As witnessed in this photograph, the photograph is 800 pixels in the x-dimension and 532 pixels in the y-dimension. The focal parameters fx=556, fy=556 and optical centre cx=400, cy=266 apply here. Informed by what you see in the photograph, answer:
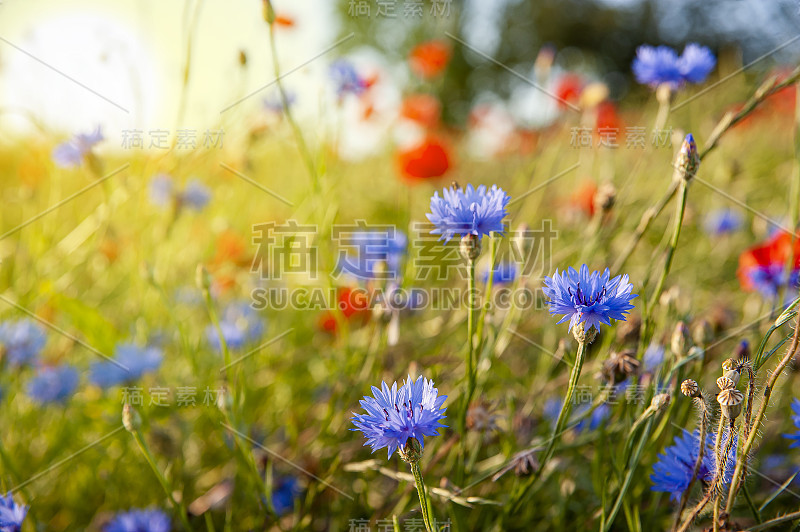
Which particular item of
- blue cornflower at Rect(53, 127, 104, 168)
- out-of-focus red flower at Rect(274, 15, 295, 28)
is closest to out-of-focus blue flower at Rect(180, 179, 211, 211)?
blue cornflower at Rect(53, 127, 104, 168)

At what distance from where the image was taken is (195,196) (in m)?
1.10

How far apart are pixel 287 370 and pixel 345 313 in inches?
6.0

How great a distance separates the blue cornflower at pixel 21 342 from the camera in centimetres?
84

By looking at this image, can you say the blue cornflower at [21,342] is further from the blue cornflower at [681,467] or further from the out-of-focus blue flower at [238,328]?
the blue cornflower at [681,467]

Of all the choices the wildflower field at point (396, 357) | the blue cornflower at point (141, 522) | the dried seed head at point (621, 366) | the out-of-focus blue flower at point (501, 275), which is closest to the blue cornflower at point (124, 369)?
the wildflower field at point (396, 357)

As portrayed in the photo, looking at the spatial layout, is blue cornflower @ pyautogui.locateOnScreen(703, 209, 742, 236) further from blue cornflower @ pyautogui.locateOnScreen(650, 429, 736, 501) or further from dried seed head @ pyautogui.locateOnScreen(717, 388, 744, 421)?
dried seed head @ pyautogui.locateOnScreen(717, 388, 744, 421)

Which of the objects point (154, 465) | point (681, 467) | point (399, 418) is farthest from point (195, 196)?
point (681, 467)

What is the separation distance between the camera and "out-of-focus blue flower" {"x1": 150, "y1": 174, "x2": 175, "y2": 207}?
108 centimetres

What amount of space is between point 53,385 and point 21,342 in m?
0.09

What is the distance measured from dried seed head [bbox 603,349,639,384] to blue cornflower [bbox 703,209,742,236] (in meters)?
0.85

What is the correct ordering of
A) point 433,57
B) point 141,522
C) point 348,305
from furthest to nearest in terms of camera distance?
point 433,57 < point 348,305 < point 141,522

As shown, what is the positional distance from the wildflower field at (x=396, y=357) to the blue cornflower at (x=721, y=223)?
1 centimetres

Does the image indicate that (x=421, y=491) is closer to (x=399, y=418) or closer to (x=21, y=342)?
(x=399, y=418)

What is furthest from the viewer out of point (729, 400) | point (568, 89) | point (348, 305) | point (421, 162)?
point (568, 89)
